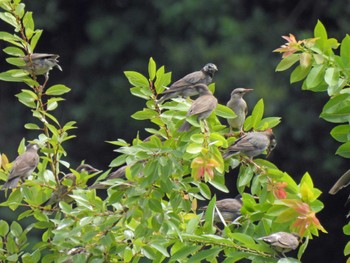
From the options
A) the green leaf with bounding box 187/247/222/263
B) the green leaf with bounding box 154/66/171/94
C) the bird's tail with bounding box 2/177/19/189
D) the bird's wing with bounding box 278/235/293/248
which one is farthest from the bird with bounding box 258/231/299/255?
the bird's tail with bounding box 2/177/19/189

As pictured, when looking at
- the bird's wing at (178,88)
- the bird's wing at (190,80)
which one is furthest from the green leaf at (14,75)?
the bird's wing at (190,80)

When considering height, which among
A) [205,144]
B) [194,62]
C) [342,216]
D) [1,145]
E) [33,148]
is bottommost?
[342,216]

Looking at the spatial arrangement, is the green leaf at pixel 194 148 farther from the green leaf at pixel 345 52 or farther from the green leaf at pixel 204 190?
the green leaf at pixel 345 52

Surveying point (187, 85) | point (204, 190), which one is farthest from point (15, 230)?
point (187, 85)

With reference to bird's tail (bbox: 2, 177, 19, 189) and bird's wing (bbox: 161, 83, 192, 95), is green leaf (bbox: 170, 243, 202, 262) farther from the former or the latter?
bird's wing (bbox: 161, 83, 192, 95)

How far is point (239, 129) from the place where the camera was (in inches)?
163

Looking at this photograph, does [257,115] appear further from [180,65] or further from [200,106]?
[180,65]

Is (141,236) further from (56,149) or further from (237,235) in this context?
(56,149)

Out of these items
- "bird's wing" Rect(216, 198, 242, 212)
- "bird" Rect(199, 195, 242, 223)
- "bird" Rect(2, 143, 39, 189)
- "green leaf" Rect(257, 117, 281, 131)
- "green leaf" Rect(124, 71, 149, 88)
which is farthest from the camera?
"bird's wing" Rect(216, 198, 242, 212)

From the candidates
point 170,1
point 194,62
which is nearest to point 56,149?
point 194,62

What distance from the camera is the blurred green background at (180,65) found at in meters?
12.0

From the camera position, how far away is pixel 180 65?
40.2ft

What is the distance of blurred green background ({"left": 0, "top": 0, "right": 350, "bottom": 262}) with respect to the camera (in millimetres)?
11984

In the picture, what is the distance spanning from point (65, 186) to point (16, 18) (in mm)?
626
